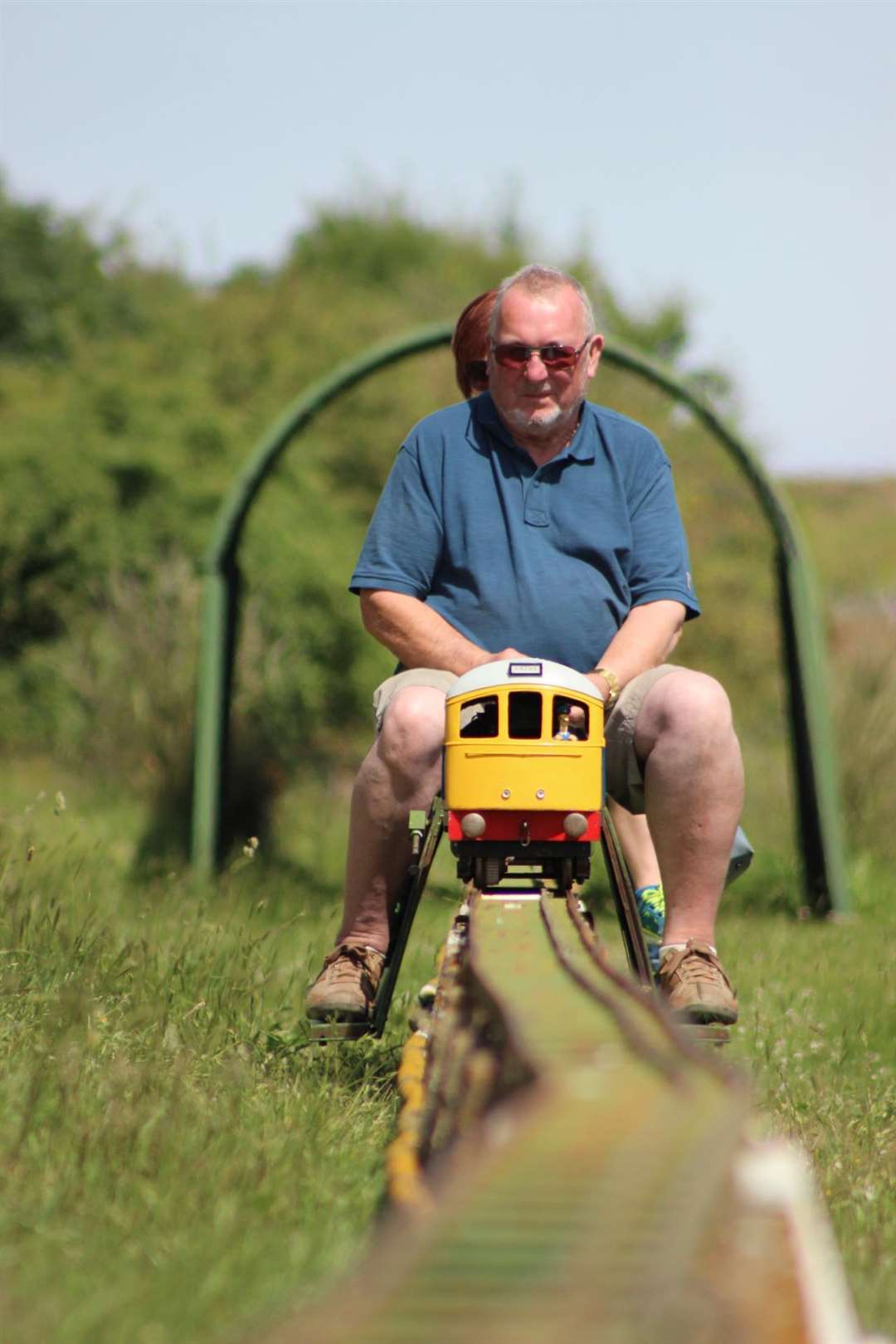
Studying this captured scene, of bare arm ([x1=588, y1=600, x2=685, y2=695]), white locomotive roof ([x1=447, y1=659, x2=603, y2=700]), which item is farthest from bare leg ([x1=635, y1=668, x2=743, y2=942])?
white locomotive roof ([x1=447, y1=659, x2=603, y2=700])

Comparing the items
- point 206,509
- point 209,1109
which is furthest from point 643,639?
point 206,509

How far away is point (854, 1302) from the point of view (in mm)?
2283

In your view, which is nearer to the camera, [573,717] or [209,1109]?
[209,1109]

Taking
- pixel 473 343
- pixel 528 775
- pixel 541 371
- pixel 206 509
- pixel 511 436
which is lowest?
pixel 528 775

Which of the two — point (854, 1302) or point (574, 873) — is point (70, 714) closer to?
point (574, 873)

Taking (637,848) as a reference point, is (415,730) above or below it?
above

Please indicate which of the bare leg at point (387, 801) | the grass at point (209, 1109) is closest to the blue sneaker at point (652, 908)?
the grass at point (209, 1109)

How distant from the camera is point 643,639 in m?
4.07

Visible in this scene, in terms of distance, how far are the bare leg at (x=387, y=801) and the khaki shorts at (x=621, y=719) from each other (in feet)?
0.28

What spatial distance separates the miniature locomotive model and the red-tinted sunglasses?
1.00 meters

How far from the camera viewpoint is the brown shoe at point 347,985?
374cm

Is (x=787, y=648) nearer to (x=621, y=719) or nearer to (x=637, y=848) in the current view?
(x=637, y=848)

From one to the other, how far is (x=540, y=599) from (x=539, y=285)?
801 millimetres

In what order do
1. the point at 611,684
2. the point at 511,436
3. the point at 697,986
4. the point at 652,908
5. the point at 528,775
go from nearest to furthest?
the point at 528,775
the point at 697,986
the point at 611,684
the point at 511,436
the point at 652,908
